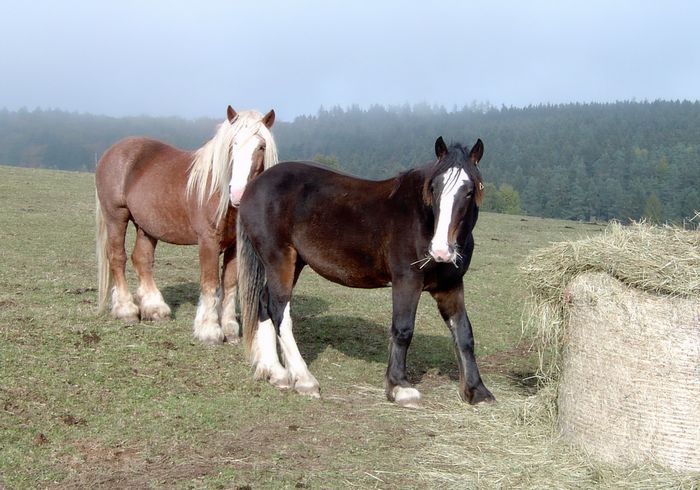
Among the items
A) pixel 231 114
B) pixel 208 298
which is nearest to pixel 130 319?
pixel 208 298

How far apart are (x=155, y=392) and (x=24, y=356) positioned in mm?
1206

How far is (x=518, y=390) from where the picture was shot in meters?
6.17

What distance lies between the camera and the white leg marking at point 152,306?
7656 mm

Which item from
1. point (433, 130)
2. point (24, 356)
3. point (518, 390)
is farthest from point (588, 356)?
point (433, 130)

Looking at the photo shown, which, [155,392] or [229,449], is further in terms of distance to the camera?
[155,392]

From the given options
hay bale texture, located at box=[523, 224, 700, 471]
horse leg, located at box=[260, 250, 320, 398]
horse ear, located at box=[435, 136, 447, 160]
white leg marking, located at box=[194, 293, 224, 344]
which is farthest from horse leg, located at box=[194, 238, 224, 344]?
hay bale texture, located at box=[523, 224, 700, 471]

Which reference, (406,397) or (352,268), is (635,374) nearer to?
(406,397)

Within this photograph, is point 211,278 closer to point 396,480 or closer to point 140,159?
point 140,159

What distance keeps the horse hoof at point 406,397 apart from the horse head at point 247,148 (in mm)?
2465

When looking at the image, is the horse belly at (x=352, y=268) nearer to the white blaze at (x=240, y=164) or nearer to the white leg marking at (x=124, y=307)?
the white blaze at (x=240, y=164)

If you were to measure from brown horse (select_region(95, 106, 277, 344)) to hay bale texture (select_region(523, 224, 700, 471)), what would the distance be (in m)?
3.47

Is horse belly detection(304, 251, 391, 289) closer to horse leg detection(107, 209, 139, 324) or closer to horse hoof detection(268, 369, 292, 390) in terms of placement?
horse hoof detection(268, 369, 292, 390)

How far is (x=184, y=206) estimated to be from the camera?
730 centimetres

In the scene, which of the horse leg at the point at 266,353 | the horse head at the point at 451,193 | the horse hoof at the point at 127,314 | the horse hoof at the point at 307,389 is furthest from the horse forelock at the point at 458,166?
the horse hoof at the point at 127,314
